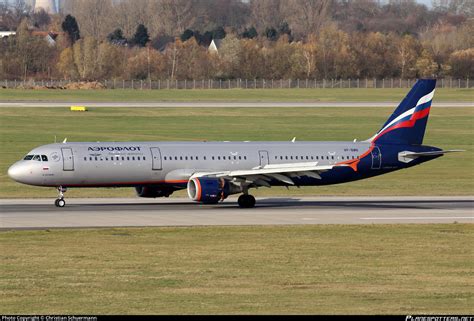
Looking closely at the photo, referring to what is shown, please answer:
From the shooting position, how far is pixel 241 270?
33.9 metres

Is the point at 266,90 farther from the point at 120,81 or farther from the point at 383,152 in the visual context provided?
the point at 383,152

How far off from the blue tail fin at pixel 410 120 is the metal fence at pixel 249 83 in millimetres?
116062

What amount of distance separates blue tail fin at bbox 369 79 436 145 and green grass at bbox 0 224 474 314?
1599 centimetres

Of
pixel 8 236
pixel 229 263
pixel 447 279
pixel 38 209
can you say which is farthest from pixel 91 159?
pixel 447 279

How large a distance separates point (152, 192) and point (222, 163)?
14.2 ft

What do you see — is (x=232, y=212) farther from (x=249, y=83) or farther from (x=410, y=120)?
(x=249, y=83)

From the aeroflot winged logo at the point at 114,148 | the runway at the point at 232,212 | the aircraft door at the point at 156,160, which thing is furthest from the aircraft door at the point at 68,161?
the aircraft door at the point at 156,160

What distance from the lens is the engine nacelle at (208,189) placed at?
5559cm

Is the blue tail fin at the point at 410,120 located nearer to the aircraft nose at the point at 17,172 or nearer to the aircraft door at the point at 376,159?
the aircraft door at the point at 376,159

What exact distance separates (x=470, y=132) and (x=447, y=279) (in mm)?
83580

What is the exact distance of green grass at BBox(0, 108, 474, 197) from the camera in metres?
71.9

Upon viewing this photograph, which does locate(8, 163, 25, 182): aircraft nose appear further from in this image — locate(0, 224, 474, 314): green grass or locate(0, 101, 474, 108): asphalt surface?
locate(0, 101, 474, 108): asphalt surface

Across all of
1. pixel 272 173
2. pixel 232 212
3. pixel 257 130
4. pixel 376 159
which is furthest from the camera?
pixel 257 130

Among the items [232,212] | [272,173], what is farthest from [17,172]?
[272,173]
